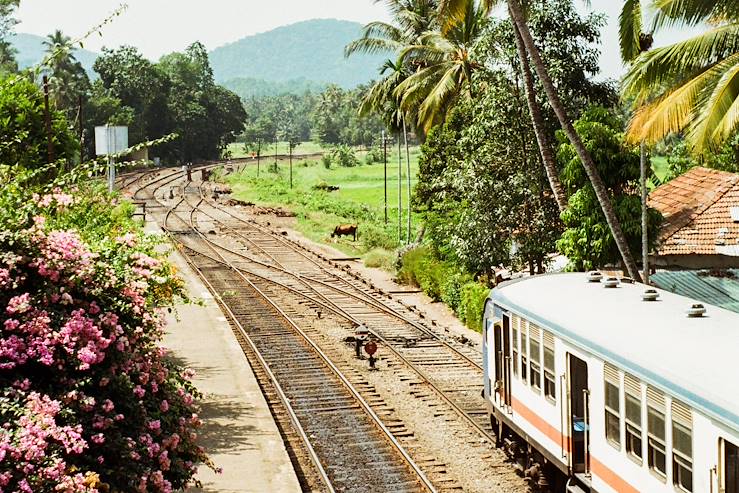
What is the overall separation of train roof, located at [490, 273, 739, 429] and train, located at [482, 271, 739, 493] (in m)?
0.02

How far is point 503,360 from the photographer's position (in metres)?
15.2

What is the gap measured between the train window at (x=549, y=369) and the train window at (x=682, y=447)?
11.2 feet

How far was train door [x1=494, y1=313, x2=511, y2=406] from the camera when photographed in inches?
591

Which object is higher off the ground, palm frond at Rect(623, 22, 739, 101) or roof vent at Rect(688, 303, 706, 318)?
palm frond at Rect(623, 22, 739, 101)

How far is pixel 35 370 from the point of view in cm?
989

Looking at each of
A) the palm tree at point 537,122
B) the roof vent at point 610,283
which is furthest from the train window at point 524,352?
the palm tree at point 537,122

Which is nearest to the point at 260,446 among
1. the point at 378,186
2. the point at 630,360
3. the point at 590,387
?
the point at 590,387

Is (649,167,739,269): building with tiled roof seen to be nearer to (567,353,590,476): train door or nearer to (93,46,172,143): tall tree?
(567,353,590,476): train door

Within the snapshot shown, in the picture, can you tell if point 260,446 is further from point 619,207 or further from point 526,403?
point 619,207

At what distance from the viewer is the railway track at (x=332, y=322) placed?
59.4ft

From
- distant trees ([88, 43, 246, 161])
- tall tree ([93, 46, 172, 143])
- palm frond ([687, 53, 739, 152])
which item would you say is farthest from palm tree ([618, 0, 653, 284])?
tall tree ([93, 46, 172, 143])

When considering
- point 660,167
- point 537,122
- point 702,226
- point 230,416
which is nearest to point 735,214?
point 702,226

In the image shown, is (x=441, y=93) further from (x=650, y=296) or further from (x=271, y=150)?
(x=271, y=150)

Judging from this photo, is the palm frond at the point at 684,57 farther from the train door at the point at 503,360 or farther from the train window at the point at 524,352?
the train window at the point at 524,352
